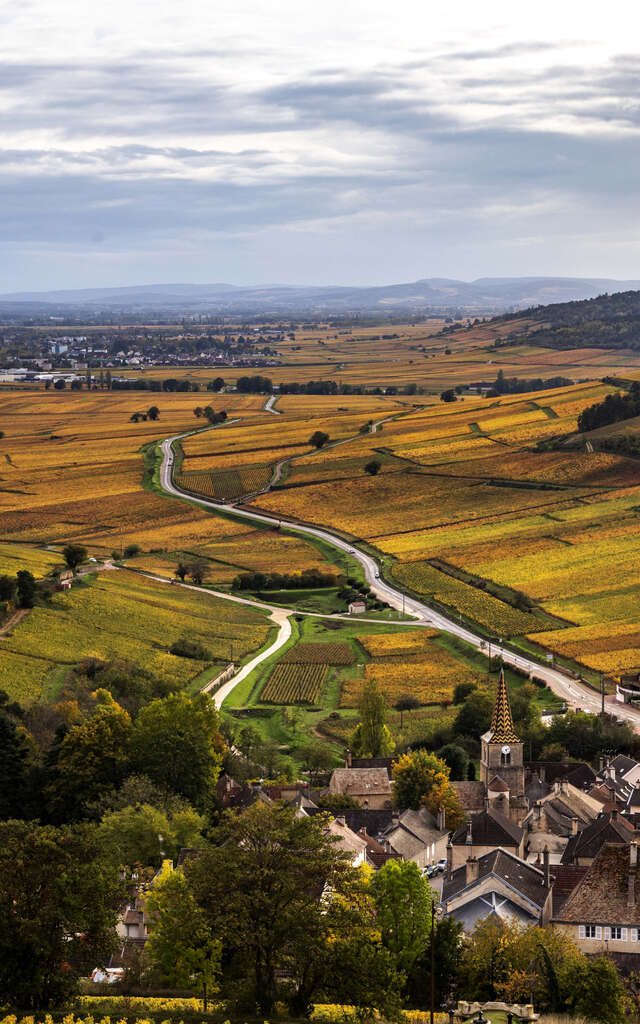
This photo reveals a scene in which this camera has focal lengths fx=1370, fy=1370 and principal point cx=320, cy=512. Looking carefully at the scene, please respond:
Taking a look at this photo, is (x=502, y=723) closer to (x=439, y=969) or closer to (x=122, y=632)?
(x=439, y=969)

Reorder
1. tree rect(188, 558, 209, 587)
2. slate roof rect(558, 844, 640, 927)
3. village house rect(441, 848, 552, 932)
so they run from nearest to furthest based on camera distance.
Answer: slate roof rect(558, 844, 640, 927), village house rect(441, 848, 552, 932), tree rect(188, 558, 209, 587)

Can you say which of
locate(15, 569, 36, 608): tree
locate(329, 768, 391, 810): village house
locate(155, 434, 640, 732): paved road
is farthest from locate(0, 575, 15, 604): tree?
locate(329, 768, 391, 810): village house

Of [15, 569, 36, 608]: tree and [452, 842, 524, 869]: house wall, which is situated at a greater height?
[15, 569, 36, 608]: tree

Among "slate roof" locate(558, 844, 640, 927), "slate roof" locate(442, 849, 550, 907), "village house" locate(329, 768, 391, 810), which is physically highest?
"slate roof" locate(558, 844, 640, 927)

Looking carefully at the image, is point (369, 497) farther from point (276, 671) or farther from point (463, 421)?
point (276, 671)

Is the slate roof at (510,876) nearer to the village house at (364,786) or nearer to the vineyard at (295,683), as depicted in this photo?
the village house at (364,786)

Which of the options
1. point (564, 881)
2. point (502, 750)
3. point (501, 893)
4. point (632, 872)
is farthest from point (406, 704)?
point (632, 872)

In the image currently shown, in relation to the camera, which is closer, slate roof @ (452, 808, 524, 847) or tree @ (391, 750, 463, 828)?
slate roof @ (452, 808, 524, 847)

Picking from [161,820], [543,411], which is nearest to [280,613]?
[161,820]

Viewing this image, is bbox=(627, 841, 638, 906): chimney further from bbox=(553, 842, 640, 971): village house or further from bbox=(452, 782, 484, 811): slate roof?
bbox=(452, 782, 484, 811): slate roof
